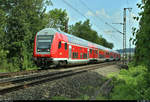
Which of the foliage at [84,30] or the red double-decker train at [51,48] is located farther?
the foliage at [84,30]

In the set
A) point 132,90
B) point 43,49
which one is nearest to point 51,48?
point 43,49

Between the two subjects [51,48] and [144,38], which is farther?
[51,48]

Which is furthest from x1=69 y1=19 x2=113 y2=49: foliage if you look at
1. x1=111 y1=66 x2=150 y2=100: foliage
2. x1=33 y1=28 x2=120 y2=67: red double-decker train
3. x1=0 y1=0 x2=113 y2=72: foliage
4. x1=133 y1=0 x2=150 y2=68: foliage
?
x1=133 y1=0 x2=150 y2=68: foliage

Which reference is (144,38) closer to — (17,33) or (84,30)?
(17,33)

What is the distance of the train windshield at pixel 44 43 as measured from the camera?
15.8m

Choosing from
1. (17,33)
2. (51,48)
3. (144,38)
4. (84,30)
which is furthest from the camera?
(84,30)

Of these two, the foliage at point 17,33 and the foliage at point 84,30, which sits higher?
the foliage at point 84,30

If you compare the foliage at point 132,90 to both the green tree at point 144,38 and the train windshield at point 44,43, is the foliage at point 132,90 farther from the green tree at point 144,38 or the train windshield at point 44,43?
the train windshield at point 44,43

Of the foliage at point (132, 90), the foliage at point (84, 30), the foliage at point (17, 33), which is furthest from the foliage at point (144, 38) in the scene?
the foliage at point (84, 30)

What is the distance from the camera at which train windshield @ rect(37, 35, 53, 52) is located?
623 inches

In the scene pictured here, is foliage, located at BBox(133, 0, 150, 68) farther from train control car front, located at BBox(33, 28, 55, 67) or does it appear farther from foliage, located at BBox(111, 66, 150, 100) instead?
train control car front, located at BBox(33, 28, 55, 67)

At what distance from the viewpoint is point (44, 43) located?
16125 mm

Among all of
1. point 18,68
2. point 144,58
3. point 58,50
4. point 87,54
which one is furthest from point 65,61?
point 144,58

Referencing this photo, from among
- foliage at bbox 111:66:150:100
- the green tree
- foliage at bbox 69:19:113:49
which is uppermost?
foliage at bbox 69:19:113:49
